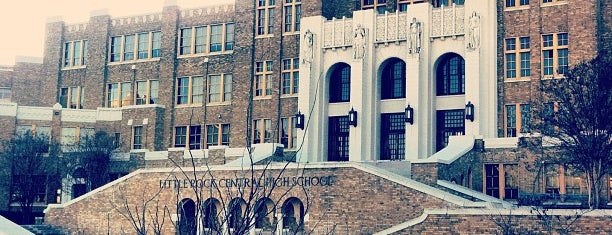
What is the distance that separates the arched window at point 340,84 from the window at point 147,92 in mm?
12767

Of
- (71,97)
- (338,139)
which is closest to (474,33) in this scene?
(338,139)

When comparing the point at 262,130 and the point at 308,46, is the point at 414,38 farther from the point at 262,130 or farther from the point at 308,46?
the point at 262,130

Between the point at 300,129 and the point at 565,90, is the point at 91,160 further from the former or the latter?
the point at 565,90

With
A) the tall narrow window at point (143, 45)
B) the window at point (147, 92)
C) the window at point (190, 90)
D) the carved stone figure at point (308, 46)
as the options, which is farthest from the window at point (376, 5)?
the tall narrow window at point (143, 45)

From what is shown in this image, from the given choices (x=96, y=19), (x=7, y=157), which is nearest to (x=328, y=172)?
(x=7, y=157)

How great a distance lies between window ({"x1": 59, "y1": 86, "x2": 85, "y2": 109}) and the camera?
5169cm

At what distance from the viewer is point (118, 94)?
50219mm

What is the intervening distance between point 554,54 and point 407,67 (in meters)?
6.74

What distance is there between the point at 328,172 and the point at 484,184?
7708 millimetres

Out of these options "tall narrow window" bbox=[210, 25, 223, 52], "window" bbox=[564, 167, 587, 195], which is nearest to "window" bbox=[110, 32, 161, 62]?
"tall narrow window" bbox=[210, 25, 223, 52]

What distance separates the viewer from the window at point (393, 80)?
3953 centimetres

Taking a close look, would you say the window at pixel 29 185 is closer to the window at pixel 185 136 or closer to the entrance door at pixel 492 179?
the window at pixel 185 136

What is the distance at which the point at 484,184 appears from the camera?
33812 millimetres

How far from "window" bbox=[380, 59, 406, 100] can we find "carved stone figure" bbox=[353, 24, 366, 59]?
1504mm
